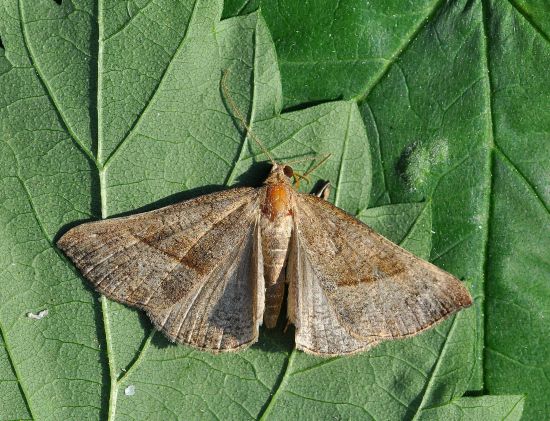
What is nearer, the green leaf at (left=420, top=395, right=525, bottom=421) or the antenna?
the antenna

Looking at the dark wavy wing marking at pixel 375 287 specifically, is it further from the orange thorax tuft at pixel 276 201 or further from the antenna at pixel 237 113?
the antenna at pixel 237 113

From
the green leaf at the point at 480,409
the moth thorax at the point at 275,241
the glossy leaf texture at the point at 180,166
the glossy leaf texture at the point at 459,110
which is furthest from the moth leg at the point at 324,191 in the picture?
the green leaf at the point at 480,409

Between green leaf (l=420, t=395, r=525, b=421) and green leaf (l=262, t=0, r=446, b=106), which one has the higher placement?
green leaf (l=262, t=0, r=446, b=106)

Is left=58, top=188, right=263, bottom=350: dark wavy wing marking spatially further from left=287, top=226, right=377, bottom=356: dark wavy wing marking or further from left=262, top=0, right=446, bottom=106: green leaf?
left=262, top=0, right=446, bottom=106: green leaf

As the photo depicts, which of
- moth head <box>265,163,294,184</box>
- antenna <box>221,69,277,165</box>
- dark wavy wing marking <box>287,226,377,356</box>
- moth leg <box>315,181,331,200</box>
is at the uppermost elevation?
antenna <box>221,69,277,165</box>

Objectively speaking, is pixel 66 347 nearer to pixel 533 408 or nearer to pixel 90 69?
pixel 90 69

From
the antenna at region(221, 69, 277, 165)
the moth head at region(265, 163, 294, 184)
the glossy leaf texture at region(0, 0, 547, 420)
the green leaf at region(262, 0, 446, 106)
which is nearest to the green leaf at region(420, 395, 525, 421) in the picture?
the glossy leaf texture at region(0, 0, 547, 420)
